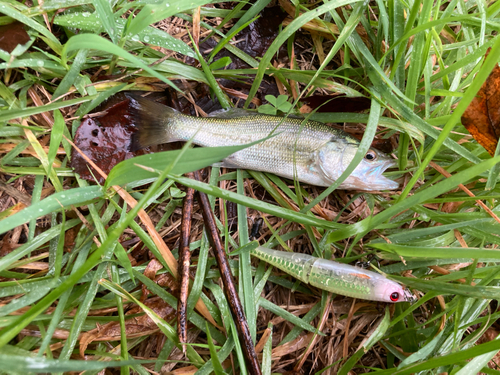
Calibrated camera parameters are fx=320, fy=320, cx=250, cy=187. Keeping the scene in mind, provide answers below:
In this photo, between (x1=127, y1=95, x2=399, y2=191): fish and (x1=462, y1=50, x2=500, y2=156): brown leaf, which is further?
(x1=127, y1=95, x2=399, y2=191): fish

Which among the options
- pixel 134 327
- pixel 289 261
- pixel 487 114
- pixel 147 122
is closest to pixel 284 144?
pixel 289 261

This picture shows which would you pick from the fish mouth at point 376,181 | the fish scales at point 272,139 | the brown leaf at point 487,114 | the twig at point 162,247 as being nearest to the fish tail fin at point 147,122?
the fish scales at point 272,139

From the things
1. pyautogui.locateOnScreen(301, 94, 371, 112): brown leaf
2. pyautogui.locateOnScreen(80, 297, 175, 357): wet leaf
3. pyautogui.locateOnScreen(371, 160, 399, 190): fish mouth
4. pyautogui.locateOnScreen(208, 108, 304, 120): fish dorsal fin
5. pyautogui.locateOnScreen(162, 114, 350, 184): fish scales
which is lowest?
pyautogui.locateOnScreen(80, 297, 175, 357): wet leaf

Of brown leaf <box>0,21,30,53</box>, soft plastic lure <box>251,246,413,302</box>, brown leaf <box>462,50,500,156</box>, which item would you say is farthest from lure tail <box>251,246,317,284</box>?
brown leaf <box>0,21,30,53</box>

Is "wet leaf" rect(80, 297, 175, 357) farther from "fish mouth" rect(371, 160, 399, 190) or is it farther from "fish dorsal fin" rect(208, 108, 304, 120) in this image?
"fish mouth" rect(371, 160, 399, 190)

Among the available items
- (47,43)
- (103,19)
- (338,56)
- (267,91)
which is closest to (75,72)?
(47,43)
